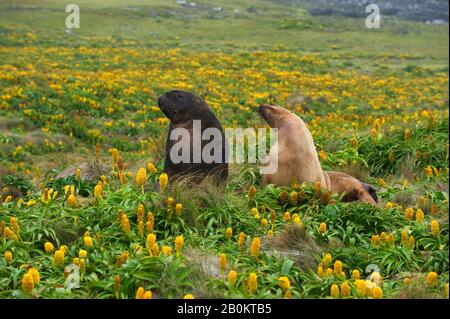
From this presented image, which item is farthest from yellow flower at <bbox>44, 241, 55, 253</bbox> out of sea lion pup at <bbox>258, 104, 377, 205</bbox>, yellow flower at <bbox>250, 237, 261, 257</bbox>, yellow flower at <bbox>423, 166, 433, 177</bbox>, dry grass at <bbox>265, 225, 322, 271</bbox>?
yellow flower at <bbox>423, 166, 433, 177</bbox>

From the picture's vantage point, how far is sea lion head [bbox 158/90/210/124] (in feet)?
26.4

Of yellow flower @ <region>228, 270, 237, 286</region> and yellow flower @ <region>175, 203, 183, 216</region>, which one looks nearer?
yellow flower @ <region>228, 270, 237, 286</region>

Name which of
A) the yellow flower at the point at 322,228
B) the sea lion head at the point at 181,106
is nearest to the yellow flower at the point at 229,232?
the yellow flower at the point at 322,228

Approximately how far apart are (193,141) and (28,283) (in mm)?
3137

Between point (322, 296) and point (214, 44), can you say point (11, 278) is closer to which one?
point (322, 296)

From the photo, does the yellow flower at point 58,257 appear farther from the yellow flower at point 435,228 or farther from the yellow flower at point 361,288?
the yellow flower at point 435,228

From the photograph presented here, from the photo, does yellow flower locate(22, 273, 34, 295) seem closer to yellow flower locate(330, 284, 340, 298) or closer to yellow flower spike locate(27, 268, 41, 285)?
yellow flower spike locate(27, 268, 41, 285)

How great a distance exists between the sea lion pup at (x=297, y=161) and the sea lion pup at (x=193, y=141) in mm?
649

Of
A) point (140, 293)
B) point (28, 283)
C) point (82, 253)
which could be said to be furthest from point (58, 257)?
point (140, 293)

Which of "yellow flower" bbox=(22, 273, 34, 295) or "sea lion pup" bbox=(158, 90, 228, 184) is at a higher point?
"sea lion pup" bbox=(158, 90, 228, 184)

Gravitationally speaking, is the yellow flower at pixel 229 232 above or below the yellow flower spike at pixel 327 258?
below

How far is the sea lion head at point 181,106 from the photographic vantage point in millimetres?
8039

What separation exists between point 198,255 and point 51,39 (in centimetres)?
3445

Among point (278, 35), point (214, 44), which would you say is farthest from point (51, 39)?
point (278, 35)
